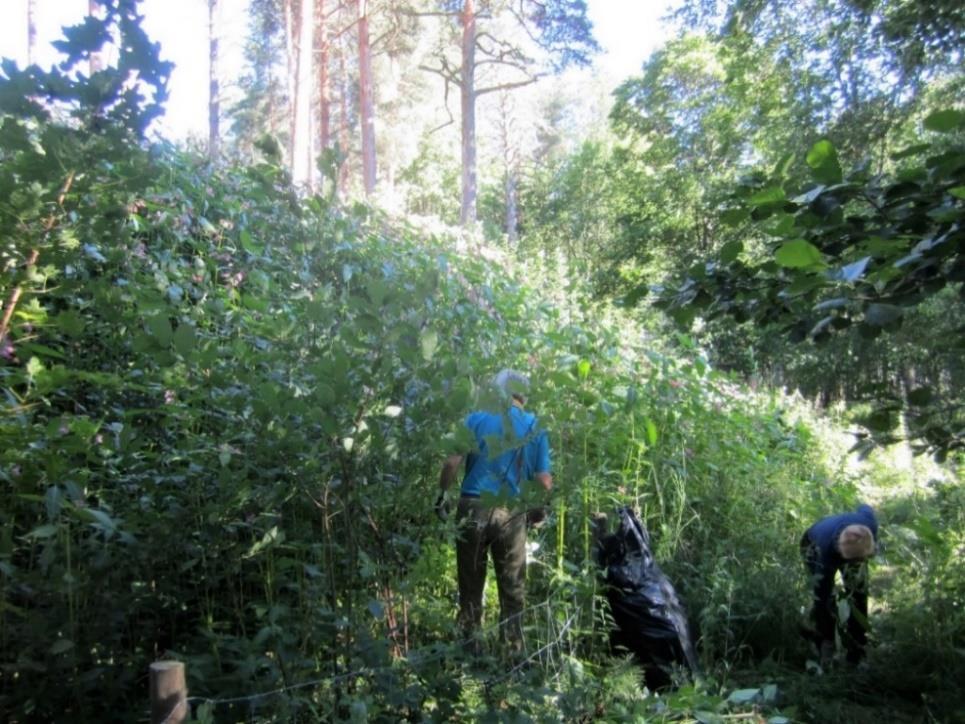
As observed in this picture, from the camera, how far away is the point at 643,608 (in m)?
4.42

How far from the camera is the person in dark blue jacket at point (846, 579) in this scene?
16.0 ft

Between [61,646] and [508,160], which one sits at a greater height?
[508,160]

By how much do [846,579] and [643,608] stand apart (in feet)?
4.74

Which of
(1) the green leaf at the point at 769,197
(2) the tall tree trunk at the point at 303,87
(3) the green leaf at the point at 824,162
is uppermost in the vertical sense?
(2) the tall tree trunk at the point at 303,87

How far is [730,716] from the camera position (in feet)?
10.3

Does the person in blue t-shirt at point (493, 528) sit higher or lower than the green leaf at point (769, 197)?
lower

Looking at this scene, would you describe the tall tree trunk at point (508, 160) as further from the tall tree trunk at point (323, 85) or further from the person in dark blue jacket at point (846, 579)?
the person in dark blue jacket at point (846, 579)

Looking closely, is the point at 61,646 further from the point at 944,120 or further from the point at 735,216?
the point at 944,120

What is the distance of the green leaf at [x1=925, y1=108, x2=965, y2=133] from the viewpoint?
1529 mm

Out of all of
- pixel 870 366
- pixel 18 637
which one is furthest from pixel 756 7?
pixel 18 637

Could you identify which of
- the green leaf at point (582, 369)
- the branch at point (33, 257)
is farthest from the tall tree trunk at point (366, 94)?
the branch at point (33, 257)

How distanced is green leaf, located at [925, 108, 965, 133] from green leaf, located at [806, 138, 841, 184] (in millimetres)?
173

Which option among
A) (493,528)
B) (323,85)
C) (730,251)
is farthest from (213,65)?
(730,251)

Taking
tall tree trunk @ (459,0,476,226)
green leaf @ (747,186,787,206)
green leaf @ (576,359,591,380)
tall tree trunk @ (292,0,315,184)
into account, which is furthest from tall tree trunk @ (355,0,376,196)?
green leaf @ (747,186,787,206)
